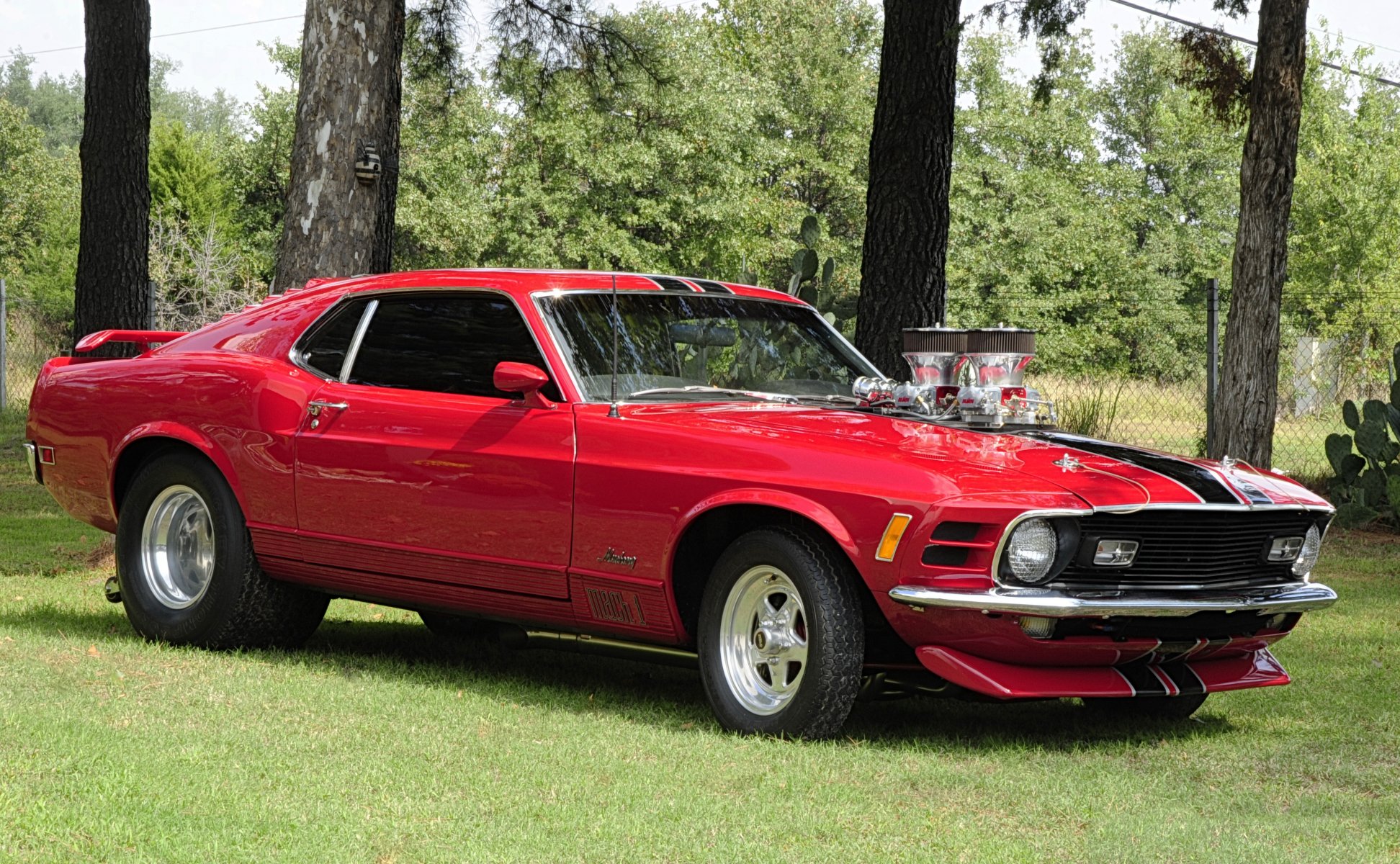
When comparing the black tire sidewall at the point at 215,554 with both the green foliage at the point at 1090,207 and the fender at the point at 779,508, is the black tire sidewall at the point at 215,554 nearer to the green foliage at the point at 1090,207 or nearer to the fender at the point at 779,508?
the fender at the point at 779,508

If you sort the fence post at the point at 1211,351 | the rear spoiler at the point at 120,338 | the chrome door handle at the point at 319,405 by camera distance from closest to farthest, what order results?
the chrome door handle at the point at 319,405 → the rear spoiler at the point at 120,338 → the fence post at the point at 1211,351

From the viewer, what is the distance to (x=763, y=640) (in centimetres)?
553

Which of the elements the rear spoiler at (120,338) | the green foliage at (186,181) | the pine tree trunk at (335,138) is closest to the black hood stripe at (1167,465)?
the rear spoiler at (120,338)

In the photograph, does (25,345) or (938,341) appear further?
(25,345)

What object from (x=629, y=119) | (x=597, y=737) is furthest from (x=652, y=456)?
(x=629, y=119)

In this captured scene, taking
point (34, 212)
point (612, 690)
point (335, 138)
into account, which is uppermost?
point (34, 212)

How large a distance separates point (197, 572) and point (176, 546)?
0.16 m

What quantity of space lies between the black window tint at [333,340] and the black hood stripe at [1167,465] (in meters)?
2.84

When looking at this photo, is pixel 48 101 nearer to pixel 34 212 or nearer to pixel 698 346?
pixel 34 212

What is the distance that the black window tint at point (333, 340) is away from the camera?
6.86m

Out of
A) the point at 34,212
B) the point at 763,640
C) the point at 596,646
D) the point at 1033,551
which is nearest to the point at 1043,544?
the point at 1033,551

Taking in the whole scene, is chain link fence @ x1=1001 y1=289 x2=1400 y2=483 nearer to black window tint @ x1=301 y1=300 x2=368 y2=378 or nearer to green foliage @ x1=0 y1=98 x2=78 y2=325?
black window tint @ x1=301 y1=300 x2=368 y2=378

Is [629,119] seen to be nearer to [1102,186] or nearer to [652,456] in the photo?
[1102,186]

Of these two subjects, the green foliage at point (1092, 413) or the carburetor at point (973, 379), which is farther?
the green foliage at point (1092, 413)
